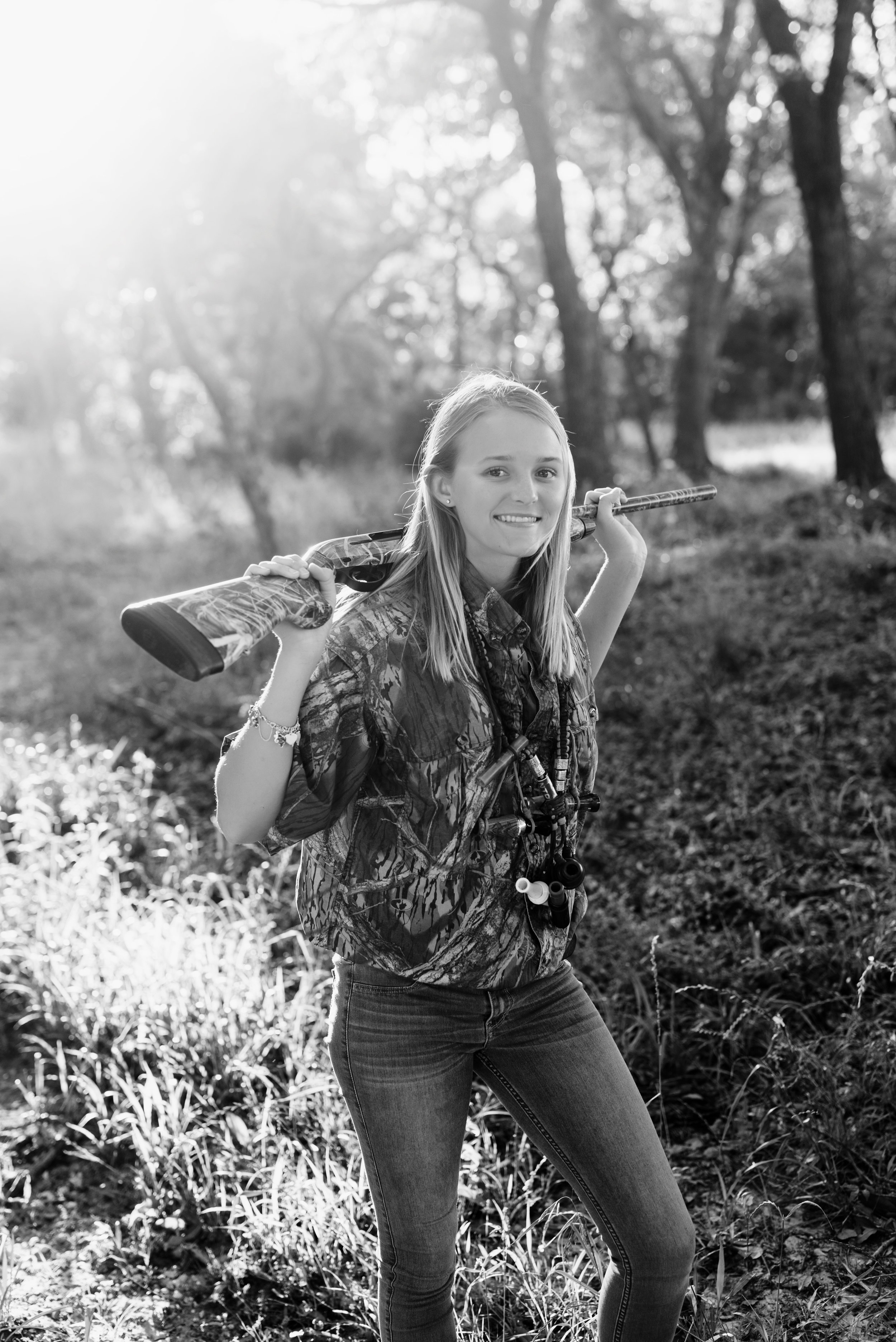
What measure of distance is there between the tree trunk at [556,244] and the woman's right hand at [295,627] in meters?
8.52

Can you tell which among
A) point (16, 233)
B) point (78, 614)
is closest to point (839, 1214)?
point (78, 614)

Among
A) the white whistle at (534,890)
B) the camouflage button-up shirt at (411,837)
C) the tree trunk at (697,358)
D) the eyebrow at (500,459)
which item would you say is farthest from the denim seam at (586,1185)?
the tree trunk at (697,358)

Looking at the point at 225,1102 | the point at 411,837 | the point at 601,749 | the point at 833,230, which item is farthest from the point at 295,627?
the point at 833,230

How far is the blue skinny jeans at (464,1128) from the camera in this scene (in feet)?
6.78

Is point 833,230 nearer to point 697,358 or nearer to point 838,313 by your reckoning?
point 838,313

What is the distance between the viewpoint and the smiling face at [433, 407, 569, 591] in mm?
2309

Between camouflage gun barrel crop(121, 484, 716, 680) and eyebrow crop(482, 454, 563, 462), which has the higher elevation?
eyebrow crop(482, 454, 563, 462)

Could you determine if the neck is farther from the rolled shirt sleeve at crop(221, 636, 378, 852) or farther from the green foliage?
the green foliage

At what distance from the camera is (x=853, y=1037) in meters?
3.41

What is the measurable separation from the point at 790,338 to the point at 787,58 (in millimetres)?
28182

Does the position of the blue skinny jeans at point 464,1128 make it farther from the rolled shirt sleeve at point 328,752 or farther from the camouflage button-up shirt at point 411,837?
the rolled shirt sleeve at point 328,752

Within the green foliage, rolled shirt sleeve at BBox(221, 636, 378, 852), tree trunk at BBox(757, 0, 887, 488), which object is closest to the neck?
rolled shirt sleeve at BBox(221, 636, 378, 852)

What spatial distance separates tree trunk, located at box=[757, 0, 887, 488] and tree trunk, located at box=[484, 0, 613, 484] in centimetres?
217

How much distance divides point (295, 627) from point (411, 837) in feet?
1.54
